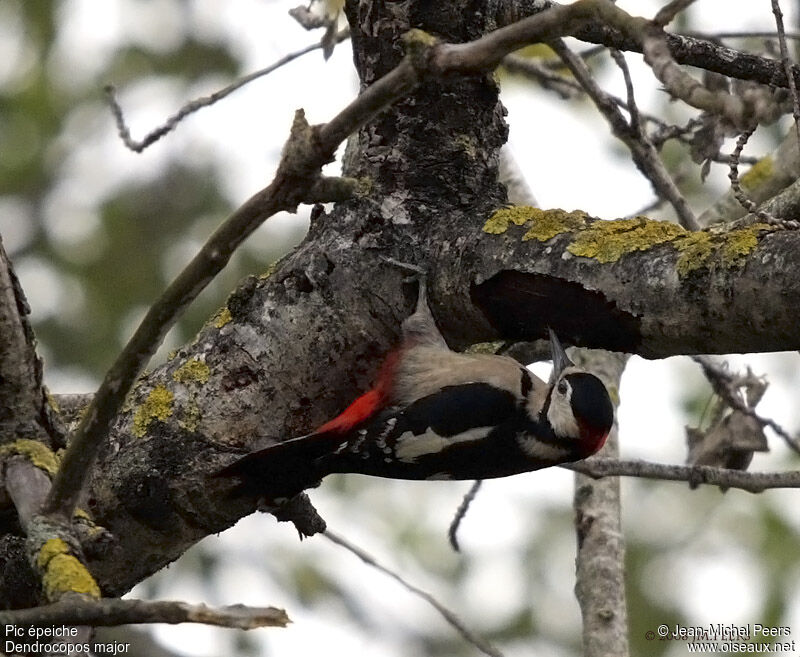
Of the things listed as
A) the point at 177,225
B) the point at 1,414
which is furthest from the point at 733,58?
the point at 177,225

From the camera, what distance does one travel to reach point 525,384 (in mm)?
3980

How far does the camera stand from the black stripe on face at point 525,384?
3946 mm

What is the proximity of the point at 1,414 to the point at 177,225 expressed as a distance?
4.63m

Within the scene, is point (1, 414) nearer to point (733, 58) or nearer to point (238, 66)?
point (733, 58)

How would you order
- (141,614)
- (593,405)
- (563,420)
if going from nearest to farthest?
1. (141,614)
2. (593,405)
3. (563,420)

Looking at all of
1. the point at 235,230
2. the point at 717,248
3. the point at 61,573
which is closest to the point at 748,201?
the point at 717,248

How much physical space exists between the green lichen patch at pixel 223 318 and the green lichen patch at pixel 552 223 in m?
0.82

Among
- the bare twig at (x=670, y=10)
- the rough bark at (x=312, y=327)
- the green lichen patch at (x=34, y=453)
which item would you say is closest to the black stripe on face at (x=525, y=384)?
the rough bark at (x=312, y=327)

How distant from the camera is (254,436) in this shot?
2939 mm

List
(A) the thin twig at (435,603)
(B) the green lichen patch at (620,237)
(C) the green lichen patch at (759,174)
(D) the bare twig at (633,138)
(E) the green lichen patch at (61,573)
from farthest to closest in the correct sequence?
(C) the green lichen patch at (759,174) < (D) the bare twig at (633,138) < (A) the thin twig at (435,603) < (B) the green lichen patch at (620,237) < (E) the green lichen patch at (61,573)

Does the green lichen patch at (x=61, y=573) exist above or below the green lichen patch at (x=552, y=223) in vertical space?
below

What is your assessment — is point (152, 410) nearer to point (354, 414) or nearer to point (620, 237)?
point (354, 414)

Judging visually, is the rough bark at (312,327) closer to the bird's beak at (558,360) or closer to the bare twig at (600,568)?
the bird's beak at (558,360)

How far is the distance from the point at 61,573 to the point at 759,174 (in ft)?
10.8
